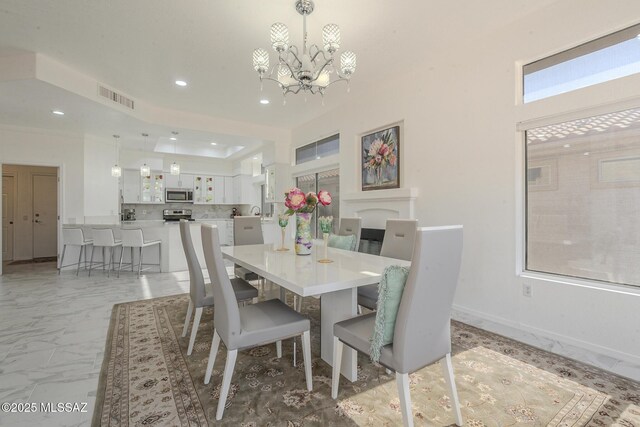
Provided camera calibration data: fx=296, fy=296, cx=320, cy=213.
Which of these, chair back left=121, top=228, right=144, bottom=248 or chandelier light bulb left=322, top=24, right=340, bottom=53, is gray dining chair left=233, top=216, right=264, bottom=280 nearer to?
chair back left=121, top=228, right=144, bottom=248

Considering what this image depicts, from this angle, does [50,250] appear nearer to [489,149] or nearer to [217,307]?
[217,307]

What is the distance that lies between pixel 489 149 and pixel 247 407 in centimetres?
291

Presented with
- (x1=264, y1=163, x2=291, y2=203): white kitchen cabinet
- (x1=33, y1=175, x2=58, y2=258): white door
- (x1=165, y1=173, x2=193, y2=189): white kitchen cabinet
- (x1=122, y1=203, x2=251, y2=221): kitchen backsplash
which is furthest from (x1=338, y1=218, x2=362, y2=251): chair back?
(x1=33, y1=175, x2=58, y2=258): white door

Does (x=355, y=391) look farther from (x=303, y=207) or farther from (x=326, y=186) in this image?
(x=326, y=186)

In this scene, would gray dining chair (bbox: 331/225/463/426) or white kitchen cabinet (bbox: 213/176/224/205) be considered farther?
white kitchen cabinet (bbox: 213/176/224/205)

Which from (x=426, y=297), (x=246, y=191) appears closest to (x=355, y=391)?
(x=426, y=297)

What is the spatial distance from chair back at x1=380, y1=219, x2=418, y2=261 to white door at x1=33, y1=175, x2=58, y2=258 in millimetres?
8031

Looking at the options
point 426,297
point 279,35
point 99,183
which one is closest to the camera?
point 426,297

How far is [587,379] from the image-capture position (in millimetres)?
1866

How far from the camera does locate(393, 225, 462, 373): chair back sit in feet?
4.18

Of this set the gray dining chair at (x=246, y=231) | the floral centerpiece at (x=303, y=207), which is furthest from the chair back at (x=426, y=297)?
the gray dining chair at (x=246, y=231)

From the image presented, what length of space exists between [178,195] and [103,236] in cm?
321

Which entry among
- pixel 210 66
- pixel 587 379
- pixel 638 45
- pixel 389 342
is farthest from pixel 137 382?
pixel 638 45

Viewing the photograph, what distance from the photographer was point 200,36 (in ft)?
9.36
